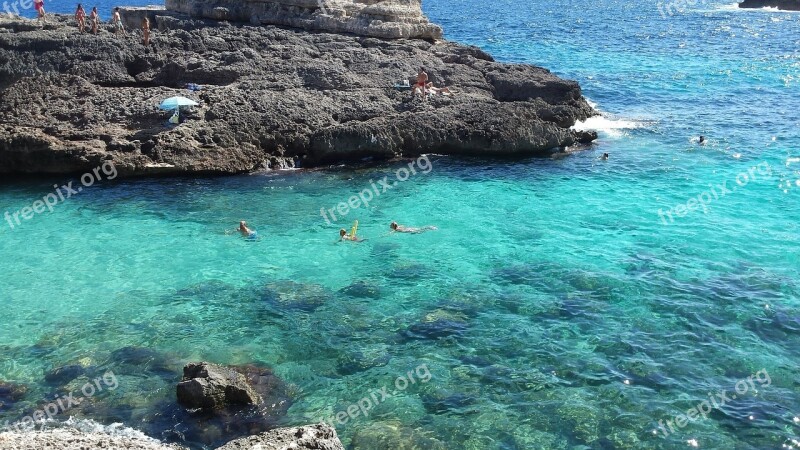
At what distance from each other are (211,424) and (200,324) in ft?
16.0

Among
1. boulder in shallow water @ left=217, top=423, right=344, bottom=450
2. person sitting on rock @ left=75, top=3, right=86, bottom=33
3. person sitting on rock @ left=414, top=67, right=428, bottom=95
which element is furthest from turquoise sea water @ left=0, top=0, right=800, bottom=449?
person sitting on rock @ left=75, top=3, right=86, bottom=33

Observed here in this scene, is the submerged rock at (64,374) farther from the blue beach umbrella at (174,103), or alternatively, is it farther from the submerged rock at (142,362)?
the blue beach umbrella at (174,103)

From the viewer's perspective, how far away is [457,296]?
21.1 m

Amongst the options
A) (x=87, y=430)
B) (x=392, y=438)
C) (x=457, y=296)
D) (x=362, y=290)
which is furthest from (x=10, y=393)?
(x=457, y=296)

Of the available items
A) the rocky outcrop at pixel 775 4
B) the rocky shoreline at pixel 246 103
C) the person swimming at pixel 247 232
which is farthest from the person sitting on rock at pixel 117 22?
the rocky outcrop at pixel 775 4

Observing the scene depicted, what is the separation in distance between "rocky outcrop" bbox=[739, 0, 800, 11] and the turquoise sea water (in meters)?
85.6

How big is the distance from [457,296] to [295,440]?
909 centimetres

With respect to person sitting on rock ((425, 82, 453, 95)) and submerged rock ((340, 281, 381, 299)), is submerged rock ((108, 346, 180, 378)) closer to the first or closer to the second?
submerged rock ((340, 281, 381, 299))

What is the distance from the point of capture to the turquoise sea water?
15945mm

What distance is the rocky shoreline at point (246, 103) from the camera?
3006cm

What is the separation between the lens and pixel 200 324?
19.7m

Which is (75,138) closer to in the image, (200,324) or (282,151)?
(282,151)

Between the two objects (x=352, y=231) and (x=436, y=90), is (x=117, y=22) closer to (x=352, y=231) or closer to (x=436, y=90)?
(x=436, y=90)

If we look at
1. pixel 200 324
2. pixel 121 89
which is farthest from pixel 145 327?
pixel 121 89
